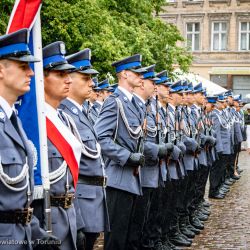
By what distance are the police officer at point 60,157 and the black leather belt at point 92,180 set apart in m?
0.54

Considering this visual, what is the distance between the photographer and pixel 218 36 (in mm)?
42156

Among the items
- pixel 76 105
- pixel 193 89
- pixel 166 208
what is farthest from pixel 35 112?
pixel 193 89

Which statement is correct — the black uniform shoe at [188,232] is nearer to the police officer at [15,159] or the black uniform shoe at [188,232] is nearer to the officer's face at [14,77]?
the police officer at [15,159]

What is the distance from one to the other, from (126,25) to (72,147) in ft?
51.1

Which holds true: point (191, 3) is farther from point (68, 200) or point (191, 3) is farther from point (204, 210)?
point (68, 200)

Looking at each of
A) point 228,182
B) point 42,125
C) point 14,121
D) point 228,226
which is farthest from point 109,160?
point 228,182

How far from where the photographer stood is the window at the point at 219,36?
42.0m

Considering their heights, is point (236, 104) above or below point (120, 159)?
below

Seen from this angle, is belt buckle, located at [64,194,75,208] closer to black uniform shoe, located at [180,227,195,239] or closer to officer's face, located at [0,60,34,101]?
officer's face, located at [0,60,34,101]

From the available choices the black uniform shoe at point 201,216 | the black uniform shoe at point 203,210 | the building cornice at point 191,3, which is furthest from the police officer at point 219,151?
the building cornice at point 191,3

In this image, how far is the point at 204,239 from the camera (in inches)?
351

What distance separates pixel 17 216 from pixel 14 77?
813 millimetres

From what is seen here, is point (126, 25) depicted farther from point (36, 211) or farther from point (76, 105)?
point (36, 211)

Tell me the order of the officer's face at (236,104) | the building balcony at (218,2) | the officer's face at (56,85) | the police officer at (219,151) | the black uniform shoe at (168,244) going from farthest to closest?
1. the building balcony at (218,2)
2. the officer's face at (236,104)
3. the police officer at (219,151)
4. the black uniform shoe at (168,244)
5. the officer's face at (56,85)
